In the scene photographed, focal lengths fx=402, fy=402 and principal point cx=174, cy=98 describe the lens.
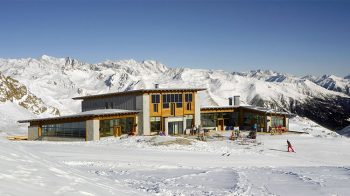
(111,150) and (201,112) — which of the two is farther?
(201,112)

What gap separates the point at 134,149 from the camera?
3197 centimetres

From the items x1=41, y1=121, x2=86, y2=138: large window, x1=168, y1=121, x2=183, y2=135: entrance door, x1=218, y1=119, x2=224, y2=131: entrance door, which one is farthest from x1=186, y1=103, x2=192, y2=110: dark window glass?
x1=41, y1=121, x2=86, y2=138: large window

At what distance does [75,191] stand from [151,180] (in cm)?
817

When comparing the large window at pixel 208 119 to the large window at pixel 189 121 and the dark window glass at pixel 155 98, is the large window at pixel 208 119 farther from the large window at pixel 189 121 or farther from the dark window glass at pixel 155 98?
the dark window glass at pixel 155 98

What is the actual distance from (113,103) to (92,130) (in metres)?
9.44

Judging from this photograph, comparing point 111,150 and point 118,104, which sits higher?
point 118,104

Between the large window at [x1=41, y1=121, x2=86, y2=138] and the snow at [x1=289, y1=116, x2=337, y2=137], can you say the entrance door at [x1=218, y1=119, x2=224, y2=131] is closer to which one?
the snow at [x1=289, y1=116, x2=337, y2=137]

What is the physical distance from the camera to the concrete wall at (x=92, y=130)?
131ft

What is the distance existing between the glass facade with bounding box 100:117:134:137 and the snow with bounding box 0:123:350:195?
2.98 m

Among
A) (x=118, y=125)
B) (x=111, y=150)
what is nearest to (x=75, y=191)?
(x=111, y=150)

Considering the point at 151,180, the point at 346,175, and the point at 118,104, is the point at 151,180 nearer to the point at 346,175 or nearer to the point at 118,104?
the point at 346,175

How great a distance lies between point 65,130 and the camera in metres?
42.1

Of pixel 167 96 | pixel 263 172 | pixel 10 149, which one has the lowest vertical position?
pixel 263 172

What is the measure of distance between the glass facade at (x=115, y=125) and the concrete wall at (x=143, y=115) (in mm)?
931
